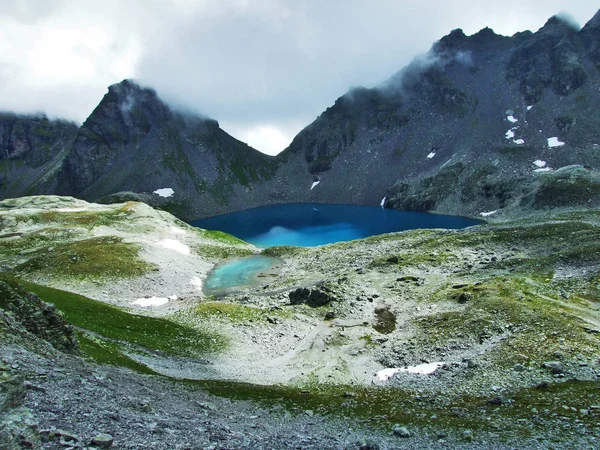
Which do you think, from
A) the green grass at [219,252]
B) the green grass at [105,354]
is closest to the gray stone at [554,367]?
the green grass at [105,354]

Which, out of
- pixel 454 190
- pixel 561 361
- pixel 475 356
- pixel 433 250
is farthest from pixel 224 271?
pixel 454 190

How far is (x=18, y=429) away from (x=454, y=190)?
197763 millimetres

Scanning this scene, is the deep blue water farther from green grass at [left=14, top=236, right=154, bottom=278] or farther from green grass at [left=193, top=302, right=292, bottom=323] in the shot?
green grass at [left=193, top=302, right=292, bottom=323]

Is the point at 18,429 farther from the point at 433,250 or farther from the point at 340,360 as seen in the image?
Answer: the point at 433,250

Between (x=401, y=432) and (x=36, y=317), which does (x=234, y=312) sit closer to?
(x=36, y=317)

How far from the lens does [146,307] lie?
5781 cm

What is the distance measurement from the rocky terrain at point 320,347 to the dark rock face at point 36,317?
0.37 ft

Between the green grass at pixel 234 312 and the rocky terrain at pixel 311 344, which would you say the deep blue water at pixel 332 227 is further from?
the green grass at pixel 234 312

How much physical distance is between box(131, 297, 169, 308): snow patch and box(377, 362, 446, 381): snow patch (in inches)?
1414

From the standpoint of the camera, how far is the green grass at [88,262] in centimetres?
6688

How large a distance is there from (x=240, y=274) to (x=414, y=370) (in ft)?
161

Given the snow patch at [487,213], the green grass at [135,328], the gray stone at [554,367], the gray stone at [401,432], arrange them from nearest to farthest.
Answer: the gray stone at [401,432] < the gray stone at [554,367] < the green grass at [135,328] < the snow patch at [487,213]

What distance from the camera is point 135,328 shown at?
39531 mm

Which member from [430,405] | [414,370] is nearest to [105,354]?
[430,405]
